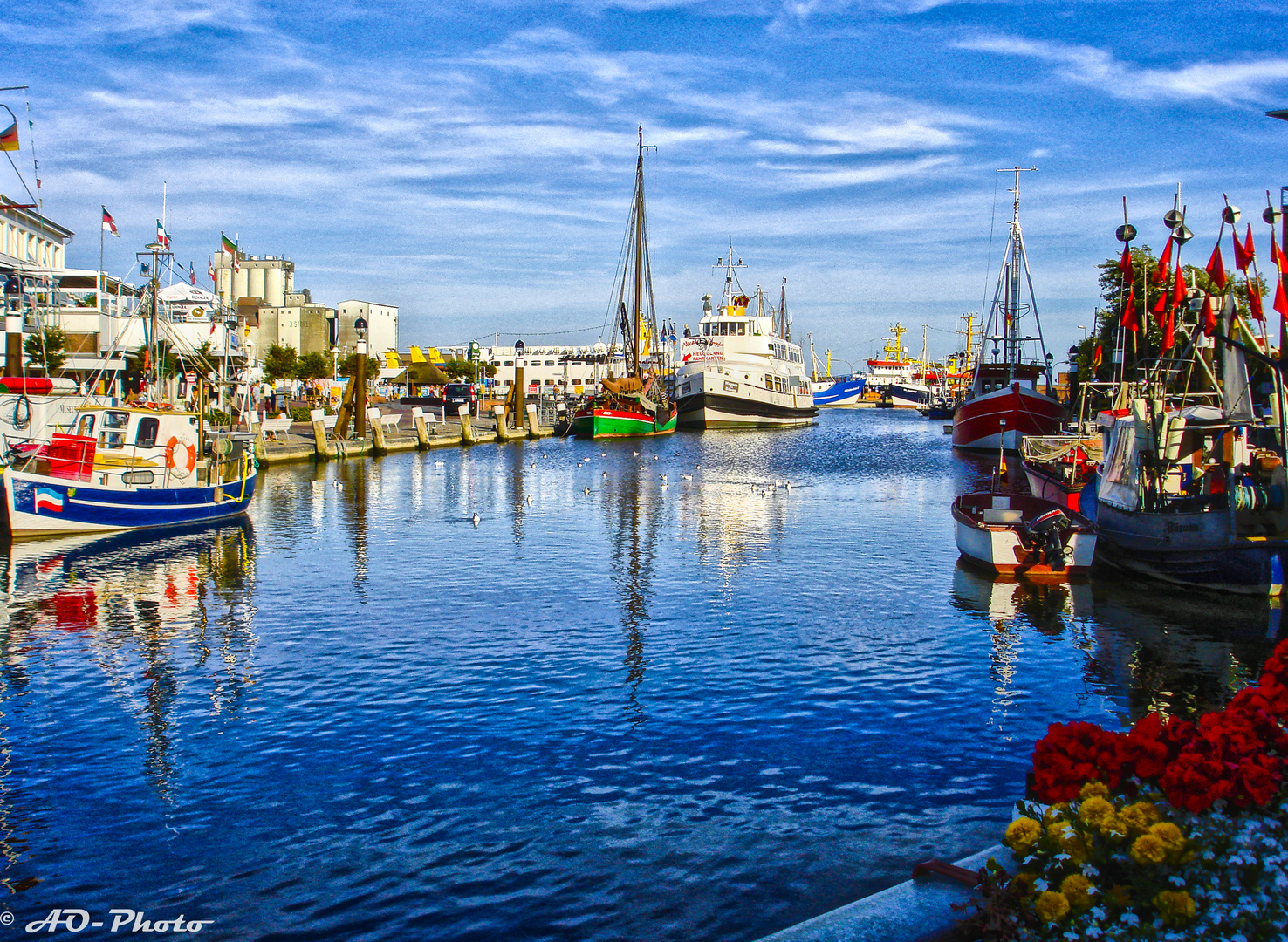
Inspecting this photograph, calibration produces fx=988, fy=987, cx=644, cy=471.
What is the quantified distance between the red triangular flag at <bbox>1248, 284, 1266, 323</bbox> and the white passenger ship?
2687 inches

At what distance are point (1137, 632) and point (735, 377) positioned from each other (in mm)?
75732

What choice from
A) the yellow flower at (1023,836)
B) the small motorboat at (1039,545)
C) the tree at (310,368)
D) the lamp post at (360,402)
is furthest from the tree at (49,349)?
the tree at (310,368)

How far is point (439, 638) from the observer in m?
18.4

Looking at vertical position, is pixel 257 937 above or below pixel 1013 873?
below

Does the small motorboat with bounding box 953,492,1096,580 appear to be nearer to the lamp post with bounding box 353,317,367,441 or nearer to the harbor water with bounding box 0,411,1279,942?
the harbor water with bounding box 0,411,1279,942

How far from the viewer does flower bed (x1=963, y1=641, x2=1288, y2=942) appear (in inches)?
225

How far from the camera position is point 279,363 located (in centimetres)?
10562

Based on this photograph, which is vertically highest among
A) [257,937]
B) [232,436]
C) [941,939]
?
[232,436]

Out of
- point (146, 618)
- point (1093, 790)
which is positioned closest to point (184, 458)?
point (146, 618)

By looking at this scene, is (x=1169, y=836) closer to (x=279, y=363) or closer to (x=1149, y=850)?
(x=1149, y=850)

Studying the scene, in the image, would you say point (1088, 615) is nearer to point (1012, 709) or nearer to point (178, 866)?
point (1012, 709)

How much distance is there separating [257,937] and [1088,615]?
18124mm

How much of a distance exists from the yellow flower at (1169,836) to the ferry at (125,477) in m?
29.9

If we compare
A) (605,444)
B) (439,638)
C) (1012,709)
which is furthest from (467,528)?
(605,444)
